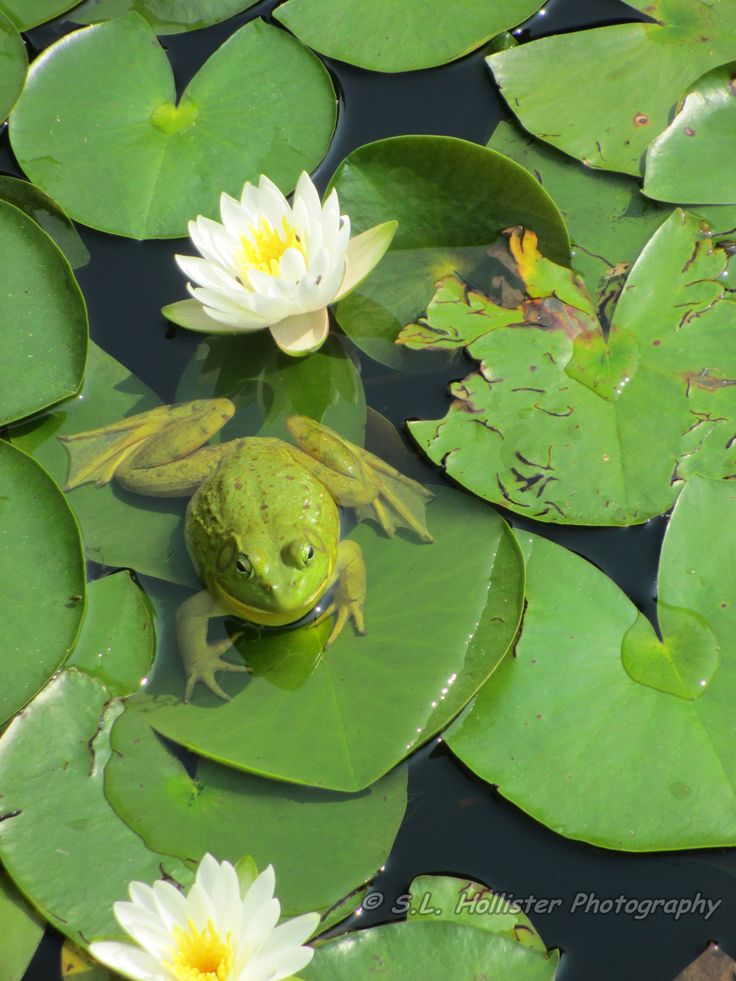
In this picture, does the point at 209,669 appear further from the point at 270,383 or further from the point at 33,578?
the point at 270,383

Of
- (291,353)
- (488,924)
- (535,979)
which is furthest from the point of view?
(291,353)

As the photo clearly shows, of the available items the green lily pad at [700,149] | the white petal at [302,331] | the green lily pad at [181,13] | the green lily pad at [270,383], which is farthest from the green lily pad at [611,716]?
the green lily pad at [181,13]

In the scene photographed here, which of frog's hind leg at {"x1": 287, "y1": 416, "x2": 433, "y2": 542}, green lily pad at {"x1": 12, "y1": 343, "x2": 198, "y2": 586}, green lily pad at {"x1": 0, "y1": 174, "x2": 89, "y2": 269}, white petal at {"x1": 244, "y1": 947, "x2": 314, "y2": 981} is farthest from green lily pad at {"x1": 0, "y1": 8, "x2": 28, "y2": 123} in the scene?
white petal at {"x1": 244, "y1": 947, "x2": 314, "y2": 981}

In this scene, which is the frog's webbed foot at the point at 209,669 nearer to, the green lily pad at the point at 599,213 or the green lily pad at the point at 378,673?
the green lily pad at the point at 378,673

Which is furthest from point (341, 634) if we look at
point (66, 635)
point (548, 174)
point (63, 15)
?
point (63, 15)

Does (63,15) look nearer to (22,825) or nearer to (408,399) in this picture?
(408,399)

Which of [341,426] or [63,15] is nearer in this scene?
[341,426]
